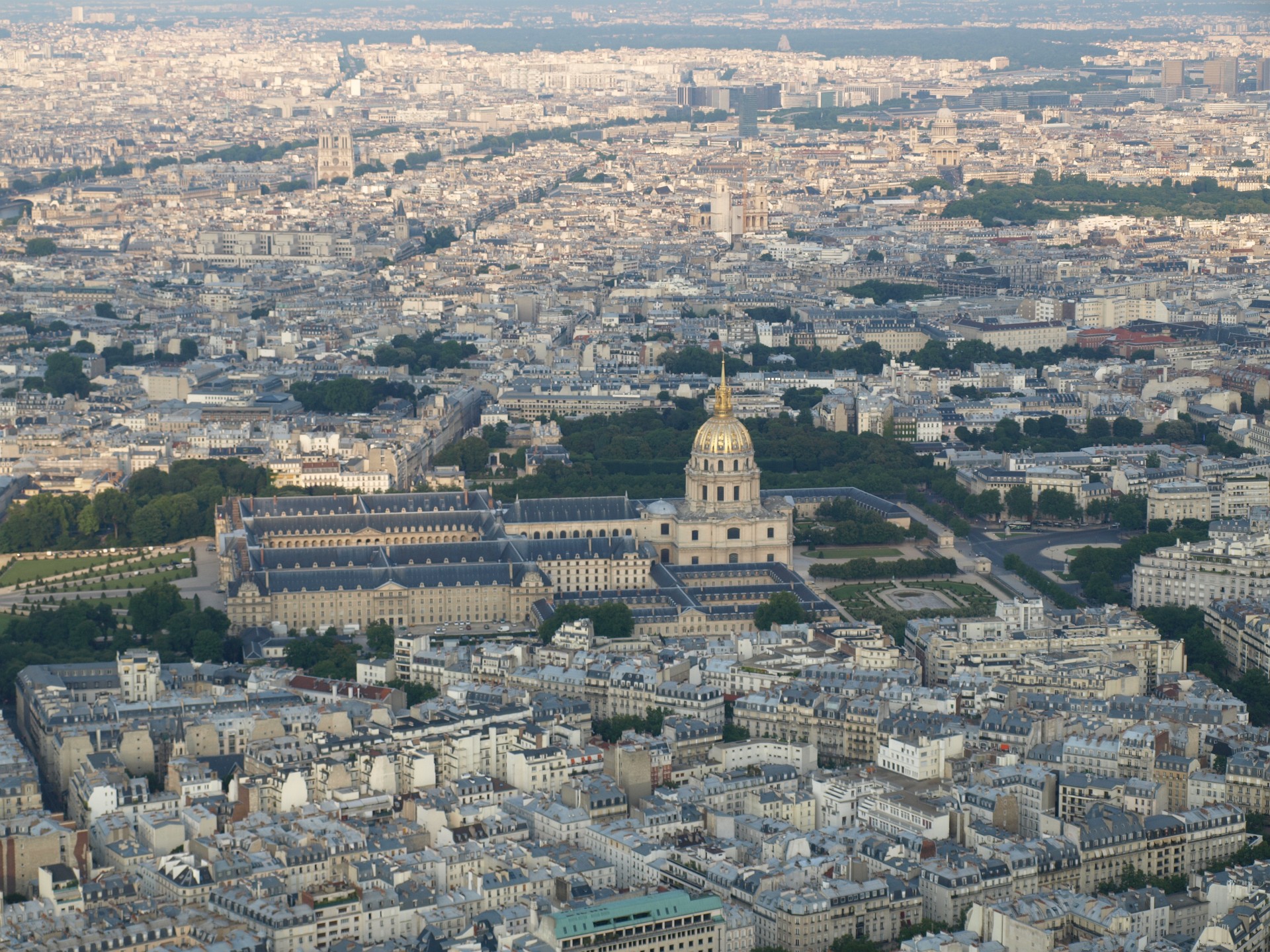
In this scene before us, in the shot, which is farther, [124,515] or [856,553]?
[124,515]

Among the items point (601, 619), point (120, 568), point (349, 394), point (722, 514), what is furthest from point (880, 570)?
point (349, 394)

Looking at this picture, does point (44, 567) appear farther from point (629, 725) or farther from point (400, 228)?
point (400, 228)

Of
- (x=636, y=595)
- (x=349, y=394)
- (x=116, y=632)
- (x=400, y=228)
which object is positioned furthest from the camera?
(x=400, y=228)

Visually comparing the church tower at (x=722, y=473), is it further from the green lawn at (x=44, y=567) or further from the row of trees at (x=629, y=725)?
the row of trees at (x=629, y=725)

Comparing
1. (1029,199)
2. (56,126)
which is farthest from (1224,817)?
(56,126)

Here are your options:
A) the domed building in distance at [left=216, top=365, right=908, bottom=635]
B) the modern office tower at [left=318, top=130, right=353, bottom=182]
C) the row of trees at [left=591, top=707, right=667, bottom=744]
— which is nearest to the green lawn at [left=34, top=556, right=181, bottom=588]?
the domed building in distance at [left=216, top=365, right=908, bottom=635]

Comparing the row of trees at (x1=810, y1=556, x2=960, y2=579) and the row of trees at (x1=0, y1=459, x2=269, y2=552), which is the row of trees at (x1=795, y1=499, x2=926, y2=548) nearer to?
the row of trees at (x1=810, y1=556, x2=960, y2=579)
